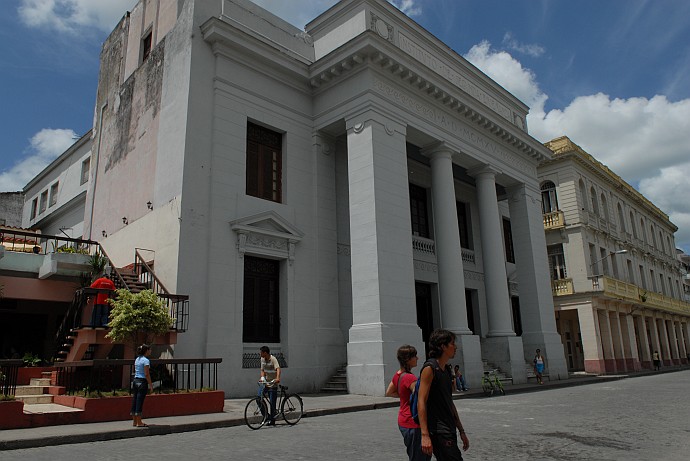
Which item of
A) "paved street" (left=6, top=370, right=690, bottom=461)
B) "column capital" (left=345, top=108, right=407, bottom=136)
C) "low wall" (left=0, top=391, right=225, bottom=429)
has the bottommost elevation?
"paved street" (left=6, top=370, right=690, bottom=461)

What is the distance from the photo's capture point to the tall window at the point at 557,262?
33525 mm

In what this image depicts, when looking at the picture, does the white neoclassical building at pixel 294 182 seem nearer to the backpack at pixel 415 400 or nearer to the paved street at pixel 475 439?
the paved street at pixel 475 439

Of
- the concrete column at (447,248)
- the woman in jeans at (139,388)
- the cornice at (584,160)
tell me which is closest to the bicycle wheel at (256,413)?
the woman in jeans at (139,388)

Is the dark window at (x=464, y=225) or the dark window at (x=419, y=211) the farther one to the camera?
the dark window at (x=464, y=225)

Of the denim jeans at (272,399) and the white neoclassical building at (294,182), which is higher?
the white neoclassical building at (294,182)

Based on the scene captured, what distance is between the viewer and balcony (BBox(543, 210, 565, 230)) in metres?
33.6

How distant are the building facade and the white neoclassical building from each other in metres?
9.96

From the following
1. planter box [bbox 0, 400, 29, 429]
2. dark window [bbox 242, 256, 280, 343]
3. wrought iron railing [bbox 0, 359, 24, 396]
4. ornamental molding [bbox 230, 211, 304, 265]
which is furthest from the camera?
dark window [bbox 242, 256, 280, 343]

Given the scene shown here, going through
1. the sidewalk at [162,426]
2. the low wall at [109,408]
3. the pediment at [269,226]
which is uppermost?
the pediment at [269,226]

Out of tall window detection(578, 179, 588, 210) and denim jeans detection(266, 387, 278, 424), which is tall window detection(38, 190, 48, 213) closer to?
denim jeans detection(266, 387, 278, 424)

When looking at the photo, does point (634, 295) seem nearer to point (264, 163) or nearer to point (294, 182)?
point (294, 182)

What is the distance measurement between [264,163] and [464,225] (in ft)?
40.5

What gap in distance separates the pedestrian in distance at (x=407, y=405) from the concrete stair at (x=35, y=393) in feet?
33.7

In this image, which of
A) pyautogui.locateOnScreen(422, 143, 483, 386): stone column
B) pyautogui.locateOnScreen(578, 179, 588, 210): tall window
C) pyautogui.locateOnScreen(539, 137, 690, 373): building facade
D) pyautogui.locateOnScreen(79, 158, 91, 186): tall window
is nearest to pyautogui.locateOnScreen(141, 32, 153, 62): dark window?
pyautogui.locateOnScreen(79, 158, 91, 186): tall window
